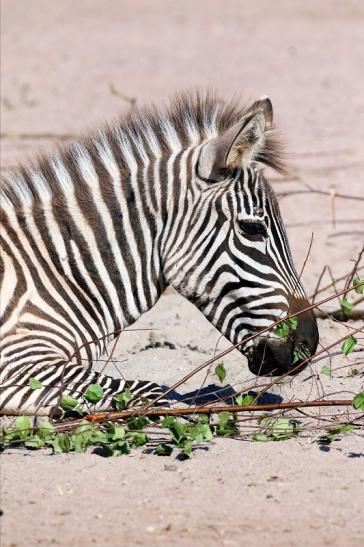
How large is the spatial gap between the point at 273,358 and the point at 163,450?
1000 millimetres

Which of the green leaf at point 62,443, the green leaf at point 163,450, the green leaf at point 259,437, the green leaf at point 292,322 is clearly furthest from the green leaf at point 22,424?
the green leaf at point 292,322

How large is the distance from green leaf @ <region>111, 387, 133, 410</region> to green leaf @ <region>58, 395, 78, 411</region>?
27 cm

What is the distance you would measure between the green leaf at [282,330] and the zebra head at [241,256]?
3.9 inches

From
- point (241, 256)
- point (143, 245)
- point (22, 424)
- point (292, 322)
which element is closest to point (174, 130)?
point (143, 245)

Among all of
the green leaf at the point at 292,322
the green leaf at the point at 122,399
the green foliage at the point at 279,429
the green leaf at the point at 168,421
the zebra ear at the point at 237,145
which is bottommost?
the green foliage at the point at 279,429

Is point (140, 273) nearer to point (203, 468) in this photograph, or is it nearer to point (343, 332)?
point (203, 468)

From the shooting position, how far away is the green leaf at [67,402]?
5980 millimetres

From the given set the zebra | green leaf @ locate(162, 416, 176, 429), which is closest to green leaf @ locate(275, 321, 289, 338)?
the zebra

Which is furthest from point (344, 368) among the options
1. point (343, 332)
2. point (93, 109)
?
point (93, 109)

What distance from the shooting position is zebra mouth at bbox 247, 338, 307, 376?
6551 mm

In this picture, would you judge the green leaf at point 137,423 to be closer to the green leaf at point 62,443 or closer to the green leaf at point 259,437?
the green leaf at point 62,443

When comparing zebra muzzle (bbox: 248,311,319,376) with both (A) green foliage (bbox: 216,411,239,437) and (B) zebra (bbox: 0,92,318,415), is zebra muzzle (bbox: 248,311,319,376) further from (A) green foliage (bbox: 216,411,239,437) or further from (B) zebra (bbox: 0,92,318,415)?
(A) green foliage (bbox: 216,411,239,437)

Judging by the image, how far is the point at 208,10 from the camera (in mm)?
25766

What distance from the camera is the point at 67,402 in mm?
5992
